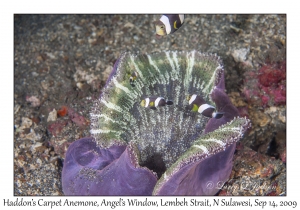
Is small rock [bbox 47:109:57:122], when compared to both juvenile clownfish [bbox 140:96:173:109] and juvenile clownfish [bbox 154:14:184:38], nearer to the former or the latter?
juvenile clownfish [bbox 140:96:173:109]

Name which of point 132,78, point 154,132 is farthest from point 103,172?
point 132,78

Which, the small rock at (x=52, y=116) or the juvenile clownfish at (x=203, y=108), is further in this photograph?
the small rock at (x=52, y=116)

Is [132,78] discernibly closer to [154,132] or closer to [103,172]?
[154,132]

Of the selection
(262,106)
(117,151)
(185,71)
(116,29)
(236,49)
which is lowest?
(117,151)

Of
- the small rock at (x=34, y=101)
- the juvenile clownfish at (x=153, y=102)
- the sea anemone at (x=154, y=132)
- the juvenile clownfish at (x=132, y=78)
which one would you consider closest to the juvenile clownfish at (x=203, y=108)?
the sea anemone at (x=154, y=132)

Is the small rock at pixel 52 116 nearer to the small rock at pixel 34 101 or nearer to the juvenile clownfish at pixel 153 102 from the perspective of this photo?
the small rock at pixel 34 101

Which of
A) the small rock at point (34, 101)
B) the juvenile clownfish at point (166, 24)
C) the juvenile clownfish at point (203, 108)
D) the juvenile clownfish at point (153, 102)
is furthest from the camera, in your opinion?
the small rock at point (34, 101)

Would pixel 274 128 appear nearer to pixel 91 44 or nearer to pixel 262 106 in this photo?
pixel 262 106
